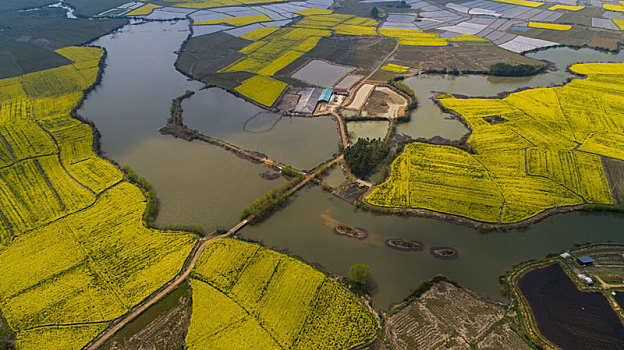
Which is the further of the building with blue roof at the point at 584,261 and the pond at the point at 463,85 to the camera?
the pond at the point at 463,85

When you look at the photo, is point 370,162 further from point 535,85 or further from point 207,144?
point 535,85

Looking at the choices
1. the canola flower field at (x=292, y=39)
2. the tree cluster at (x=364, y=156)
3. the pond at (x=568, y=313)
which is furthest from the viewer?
the canola flower field at (x=292, y=39)

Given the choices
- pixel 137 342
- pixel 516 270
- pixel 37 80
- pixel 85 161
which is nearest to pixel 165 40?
pixel 37 80

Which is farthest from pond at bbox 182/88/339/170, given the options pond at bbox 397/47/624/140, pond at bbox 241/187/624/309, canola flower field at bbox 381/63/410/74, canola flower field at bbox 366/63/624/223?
canola flower field at bbox 381/63/410/74

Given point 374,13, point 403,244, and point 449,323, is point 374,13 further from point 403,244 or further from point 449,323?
point 449,323

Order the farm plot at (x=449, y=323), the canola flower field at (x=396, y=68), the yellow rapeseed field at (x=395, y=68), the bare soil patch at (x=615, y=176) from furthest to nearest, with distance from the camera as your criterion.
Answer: the yellow rapeseed field at (x=395, y=68)
the canola flower field at (x=396, y=68)
the bare soil patch at (x=615, y=176)
the farm plot at (x=449, y=323)

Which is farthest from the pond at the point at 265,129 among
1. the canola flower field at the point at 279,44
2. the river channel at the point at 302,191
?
the canola flower field at the point at 279,44

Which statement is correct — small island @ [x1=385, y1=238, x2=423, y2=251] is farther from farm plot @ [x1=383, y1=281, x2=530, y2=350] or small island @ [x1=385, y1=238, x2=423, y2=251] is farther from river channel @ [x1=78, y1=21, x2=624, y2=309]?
farm plot @ [x1=383, y1=281, x2=530, y2=350]

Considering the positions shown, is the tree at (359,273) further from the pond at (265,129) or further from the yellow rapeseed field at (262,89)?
the yellow rapeseed field at (262,89)
